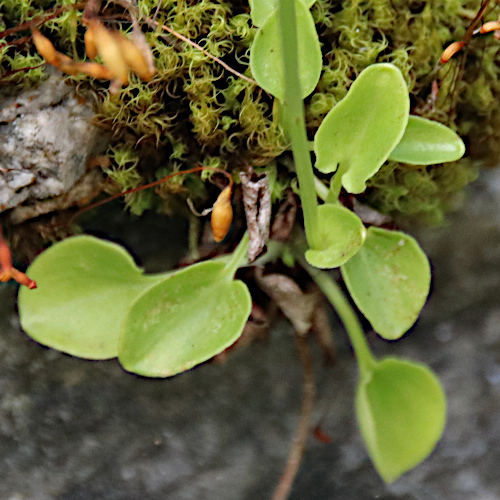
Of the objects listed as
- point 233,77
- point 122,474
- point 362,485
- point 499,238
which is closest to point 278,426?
point 362,485

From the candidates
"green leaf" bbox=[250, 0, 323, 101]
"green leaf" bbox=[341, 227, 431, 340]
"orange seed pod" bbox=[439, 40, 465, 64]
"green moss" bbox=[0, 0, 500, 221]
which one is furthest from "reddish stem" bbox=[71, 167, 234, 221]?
"orange seed pod" bbox=[439, 40, 465, 64]

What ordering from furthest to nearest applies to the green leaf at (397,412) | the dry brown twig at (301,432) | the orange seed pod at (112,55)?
the dry brown twig at (301,432), the green leaf at (397,412), the orange seed pod at (112,55)

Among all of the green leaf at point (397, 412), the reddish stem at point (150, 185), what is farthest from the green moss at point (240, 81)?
the green leaf at point (397, 412)

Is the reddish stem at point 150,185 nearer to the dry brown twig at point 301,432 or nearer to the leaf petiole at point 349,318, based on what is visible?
the leaf petiole at point 349,318

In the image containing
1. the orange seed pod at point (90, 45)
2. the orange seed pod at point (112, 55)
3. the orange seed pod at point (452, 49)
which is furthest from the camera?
the orange seed pod at point (452, 49)

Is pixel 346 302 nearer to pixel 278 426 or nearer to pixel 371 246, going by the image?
pixel 371 246

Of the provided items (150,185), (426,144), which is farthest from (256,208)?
(426,144)

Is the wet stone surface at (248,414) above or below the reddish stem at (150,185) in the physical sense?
below
